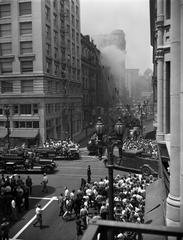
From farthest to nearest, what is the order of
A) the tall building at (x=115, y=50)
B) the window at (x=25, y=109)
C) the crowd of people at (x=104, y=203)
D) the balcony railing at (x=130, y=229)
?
1. the tall building at (x=115, y=50)
2. the window at (x=25, y=109)
3. the crowd of people at (x=104, y=203)
4. the balcony railing at (x=130, y=229)

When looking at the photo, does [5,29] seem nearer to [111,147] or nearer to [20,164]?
[20,164]

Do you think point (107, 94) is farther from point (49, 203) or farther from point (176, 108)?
point (176, 108)

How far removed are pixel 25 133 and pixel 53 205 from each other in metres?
24.8

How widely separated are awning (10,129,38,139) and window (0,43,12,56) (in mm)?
11177

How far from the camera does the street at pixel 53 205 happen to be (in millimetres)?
14867

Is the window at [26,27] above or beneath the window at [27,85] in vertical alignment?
above

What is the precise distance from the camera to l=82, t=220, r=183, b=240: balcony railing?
3152 mm

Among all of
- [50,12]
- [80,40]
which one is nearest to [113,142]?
[50,12]

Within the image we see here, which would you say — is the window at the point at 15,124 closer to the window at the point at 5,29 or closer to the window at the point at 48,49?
the window at the point at 48,49

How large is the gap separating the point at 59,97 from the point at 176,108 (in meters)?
44.3

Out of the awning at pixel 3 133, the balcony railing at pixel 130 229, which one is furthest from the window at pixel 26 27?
the balcony railing at pixel 130 229

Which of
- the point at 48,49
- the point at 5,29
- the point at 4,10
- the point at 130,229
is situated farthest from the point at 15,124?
the point at 130,229

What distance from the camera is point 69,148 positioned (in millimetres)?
36000

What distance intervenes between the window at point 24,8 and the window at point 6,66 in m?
7.00
